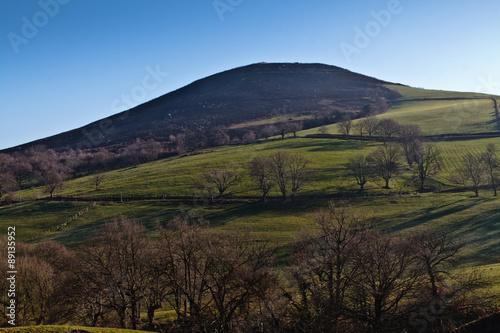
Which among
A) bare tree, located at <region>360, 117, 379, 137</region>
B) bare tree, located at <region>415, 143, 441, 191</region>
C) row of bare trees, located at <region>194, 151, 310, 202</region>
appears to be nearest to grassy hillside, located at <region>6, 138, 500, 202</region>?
row of bare trees, located at <region>194, 151, 310, 202</region>

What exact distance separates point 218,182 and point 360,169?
111 ft

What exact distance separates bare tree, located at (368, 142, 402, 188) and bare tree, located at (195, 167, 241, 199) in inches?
1343

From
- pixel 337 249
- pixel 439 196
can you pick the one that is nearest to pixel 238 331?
pixel 337 249

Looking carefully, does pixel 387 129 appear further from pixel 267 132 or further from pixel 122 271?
pixel 122 271

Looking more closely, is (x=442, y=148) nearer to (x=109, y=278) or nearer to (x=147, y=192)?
(x=147, y=192)

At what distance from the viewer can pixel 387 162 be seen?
280ft

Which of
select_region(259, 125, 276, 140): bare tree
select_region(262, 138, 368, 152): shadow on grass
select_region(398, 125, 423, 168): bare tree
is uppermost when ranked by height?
select_region(259, 125, 276, 140): bare tree

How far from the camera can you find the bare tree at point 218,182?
266 feet

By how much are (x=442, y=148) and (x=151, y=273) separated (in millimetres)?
97828

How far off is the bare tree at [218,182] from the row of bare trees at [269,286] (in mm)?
39528

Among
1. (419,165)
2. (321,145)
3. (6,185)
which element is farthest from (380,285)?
(6,185)

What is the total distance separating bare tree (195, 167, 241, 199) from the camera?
266 ft

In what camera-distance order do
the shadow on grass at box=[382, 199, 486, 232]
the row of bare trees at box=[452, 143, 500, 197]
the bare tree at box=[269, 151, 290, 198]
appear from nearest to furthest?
the shadow on grass at box=[382, 199, 486, 232] → the row of bare trees at box=[452, 143, 500, 197] → the bare tree at box=[269, 151, 290, 198]

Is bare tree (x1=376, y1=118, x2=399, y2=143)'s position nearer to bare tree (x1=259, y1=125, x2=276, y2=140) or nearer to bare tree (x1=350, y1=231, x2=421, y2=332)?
bare tree (x1=259, y1=125, x2=276, y2=140)
